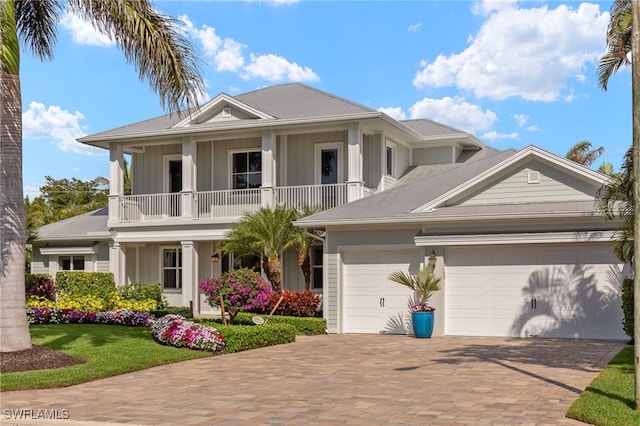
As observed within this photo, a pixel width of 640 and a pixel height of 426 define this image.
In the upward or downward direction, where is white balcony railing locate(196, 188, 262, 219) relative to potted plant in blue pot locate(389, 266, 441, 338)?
upward

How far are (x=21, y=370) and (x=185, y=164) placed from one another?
14.3 meters

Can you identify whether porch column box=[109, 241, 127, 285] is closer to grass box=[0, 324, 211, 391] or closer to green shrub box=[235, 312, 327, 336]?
grass box=[0, 324, 211, 391]

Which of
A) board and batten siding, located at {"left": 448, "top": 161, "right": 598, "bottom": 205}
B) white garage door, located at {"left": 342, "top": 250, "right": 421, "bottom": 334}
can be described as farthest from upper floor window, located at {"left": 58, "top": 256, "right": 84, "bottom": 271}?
board and batten siding, located at {"left": 448, "top": 161, "right": 598, "bottom": 205}

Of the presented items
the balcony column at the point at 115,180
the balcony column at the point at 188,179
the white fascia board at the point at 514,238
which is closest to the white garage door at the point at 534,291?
the white fascia board at the point at 514,238

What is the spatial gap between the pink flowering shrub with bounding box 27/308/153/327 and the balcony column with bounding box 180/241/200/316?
4.33 metres

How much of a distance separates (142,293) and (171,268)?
105 inches

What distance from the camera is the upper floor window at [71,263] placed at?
2956cm

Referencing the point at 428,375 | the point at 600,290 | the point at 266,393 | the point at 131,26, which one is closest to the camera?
the point at 266,393

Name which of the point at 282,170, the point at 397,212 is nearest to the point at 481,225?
the point at 397,212

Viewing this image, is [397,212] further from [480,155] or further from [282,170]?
[480,155]

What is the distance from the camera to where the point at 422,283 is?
19594mm

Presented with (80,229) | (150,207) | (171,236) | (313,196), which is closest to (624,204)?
(313,196)

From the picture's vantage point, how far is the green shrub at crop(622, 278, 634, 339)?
55.0 feet

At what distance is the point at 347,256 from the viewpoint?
21.4 metres
